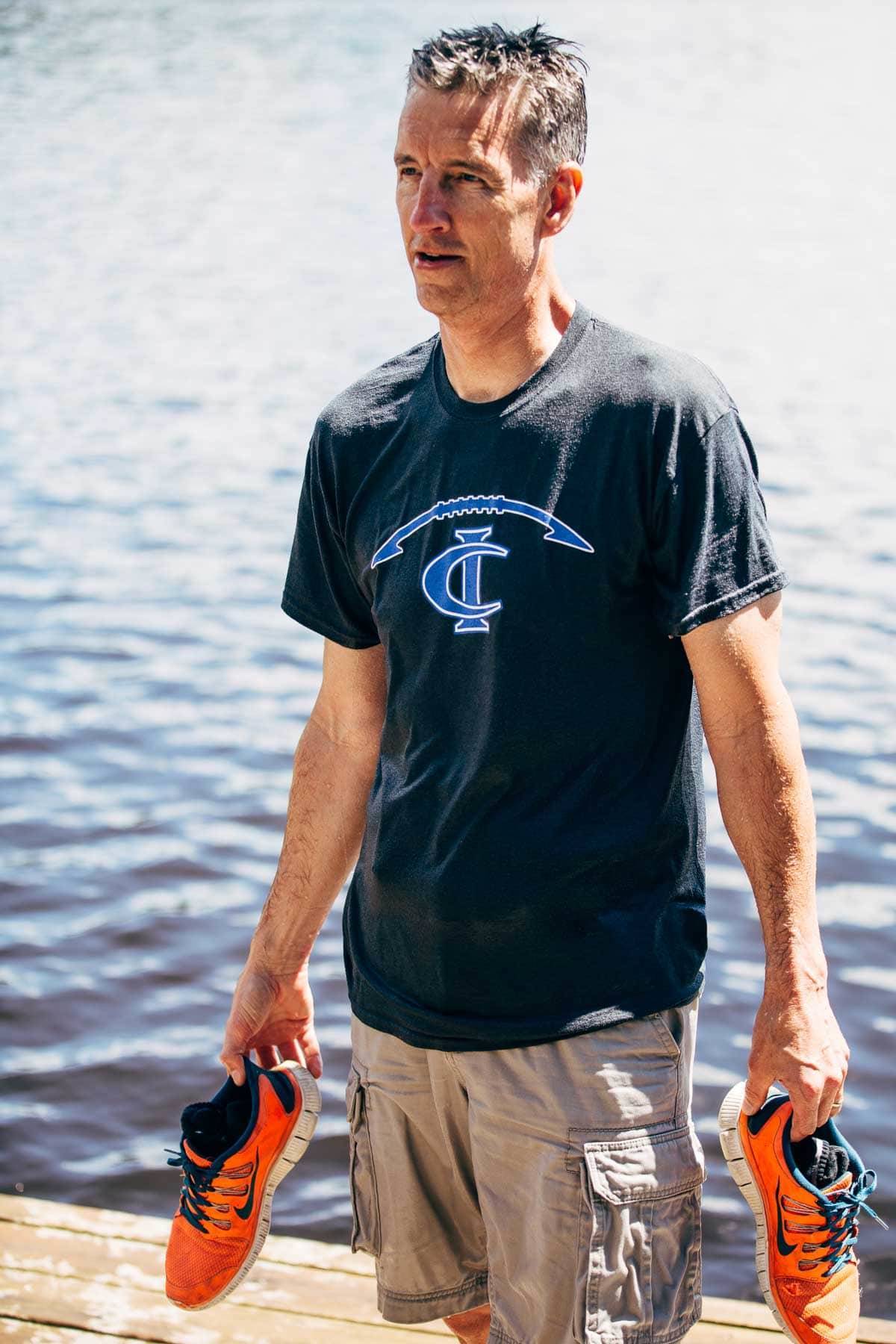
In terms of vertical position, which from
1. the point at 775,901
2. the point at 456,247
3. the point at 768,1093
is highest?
the point at 456,247

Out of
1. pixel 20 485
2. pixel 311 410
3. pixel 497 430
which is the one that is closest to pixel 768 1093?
pixel 497 430

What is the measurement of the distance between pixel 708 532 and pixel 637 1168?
783 mm

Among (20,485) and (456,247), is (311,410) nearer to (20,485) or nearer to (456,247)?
(20,485)

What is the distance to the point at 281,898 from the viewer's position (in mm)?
2568

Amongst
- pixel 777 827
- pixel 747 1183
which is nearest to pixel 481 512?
pixel 777 827

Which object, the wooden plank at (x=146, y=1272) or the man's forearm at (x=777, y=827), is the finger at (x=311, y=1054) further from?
the man's forearm at (x=777, y=827)

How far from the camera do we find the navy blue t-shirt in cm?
206

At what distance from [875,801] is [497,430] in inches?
160

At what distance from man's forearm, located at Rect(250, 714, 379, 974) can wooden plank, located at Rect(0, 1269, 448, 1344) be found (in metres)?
0.70

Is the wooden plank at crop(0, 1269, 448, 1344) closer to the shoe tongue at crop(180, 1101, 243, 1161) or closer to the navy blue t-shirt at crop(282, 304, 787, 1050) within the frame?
the shoe tongue at crop(180, 1101, 243, 1161)

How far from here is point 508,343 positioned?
219cm

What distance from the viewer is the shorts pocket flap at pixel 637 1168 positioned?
2.10 m

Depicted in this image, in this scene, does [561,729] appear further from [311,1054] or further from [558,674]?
[311,1054]

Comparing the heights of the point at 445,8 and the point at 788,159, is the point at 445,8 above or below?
above
